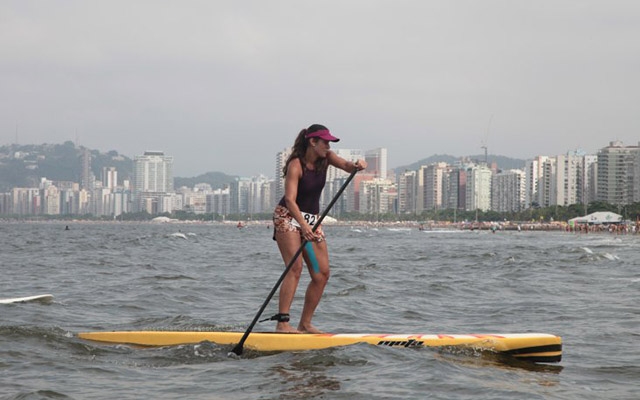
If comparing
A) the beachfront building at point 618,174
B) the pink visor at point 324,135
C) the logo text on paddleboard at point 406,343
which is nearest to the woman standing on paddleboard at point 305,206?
the pink visor at point 324,135

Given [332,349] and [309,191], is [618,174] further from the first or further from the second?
[332,349]

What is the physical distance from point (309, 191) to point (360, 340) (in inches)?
59.6

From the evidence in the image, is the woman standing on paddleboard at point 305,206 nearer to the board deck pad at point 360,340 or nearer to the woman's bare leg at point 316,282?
the woman's bare leg at point 316,282

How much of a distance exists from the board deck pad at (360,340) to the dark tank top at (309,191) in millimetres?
1239

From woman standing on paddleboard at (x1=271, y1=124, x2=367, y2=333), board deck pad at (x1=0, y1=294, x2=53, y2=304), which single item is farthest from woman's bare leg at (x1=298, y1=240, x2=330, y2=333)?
board deck pad at (x1=0, y1=294, x2=53, y2=304)

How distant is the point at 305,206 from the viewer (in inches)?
311

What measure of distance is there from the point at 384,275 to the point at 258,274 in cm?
333

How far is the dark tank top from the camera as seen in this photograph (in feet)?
25.7

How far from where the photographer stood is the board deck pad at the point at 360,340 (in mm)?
7242

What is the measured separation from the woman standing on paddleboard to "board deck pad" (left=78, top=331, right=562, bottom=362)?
28 cm

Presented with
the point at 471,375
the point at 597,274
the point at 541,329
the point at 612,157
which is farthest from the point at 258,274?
the point at 612,157

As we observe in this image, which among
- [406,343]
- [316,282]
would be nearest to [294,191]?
[316,282]

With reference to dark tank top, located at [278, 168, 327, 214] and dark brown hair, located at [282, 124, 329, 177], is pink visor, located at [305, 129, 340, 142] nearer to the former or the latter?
dark brown hair, located at [282, 124, 329, 177]

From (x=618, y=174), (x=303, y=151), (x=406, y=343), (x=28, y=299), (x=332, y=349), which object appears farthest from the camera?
(x=618, y=174)
